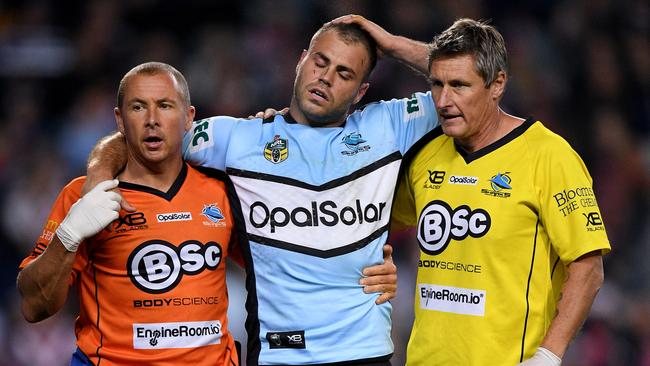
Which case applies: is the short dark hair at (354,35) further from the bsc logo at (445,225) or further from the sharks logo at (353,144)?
the bsc logo at (445,225)

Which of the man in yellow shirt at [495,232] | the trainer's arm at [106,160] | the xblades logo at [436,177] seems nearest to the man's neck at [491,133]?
the man in yellow shirt at [495,232]

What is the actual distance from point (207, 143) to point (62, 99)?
20.2 feet

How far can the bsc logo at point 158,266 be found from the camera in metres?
5.21

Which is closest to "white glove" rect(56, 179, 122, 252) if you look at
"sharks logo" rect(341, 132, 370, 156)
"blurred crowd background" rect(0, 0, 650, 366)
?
"sharks logo" rect(341, 132, 370, 156)

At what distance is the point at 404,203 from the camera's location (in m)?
5.70

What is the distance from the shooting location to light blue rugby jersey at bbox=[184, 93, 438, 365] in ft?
17.1

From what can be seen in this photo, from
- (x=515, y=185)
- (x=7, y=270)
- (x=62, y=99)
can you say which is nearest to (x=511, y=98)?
(x=62, y=99)

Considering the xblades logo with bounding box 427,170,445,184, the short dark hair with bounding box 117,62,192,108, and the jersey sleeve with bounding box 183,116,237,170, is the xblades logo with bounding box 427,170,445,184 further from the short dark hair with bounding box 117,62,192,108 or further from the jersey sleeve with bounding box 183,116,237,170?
the short dark hair with bounding box 117,62,192,108

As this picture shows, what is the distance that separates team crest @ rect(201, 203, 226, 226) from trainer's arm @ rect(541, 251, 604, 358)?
1.66 metres

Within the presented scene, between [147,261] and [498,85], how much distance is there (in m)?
1.92

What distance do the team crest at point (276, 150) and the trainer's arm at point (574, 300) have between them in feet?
4.92

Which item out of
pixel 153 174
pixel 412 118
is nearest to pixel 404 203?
pixel 412 118

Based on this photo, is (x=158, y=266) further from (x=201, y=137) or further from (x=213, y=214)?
(x=201, y=137)

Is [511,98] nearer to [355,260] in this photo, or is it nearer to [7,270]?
[7,270]
